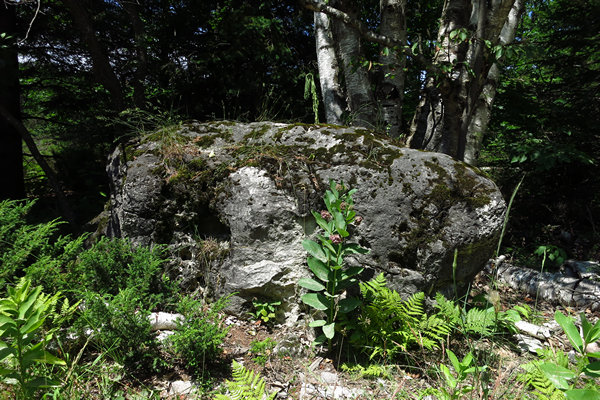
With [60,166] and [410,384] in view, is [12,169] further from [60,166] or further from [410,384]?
[410,384]

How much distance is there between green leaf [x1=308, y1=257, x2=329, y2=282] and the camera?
2.55m

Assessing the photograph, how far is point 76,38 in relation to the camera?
625 cm

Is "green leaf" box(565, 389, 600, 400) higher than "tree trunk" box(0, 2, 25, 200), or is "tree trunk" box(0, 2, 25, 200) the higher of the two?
"tree trunk" box(0, 2, 25, 200)

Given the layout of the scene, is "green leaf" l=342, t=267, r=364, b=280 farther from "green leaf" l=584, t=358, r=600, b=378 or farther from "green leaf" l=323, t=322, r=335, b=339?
"green leaf" l=584, t=358, r=600, b=378

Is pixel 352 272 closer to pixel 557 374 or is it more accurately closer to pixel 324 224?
pixel 324 224

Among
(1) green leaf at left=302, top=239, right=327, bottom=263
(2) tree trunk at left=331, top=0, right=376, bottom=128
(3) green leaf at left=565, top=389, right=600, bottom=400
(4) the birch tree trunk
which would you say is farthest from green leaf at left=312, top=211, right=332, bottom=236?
(2) tree trunk at left=331, top=0, right=376, bottom=128

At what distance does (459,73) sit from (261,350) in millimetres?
3926

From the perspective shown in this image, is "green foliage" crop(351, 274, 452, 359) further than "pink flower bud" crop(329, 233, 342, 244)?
Yes

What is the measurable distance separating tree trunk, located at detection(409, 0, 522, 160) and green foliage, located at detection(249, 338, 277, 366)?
3218mm

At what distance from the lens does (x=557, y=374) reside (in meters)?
1.11

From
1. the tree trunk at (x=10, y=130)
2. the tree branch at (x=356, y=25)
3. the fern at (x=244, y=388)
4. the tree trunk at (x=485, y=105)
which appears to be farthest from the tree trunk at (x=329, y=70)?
the tree trunk at (x=10, y=130)

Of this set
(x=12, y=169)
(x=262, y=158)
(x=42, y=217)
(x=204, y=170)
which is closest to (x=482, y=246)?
(x=262, y=158)

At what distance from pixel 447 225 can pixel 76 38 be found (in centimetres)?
750

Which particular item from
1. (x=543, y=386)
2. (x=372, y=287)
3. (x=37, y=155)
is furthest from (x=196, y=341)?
(x=37, y=155)
